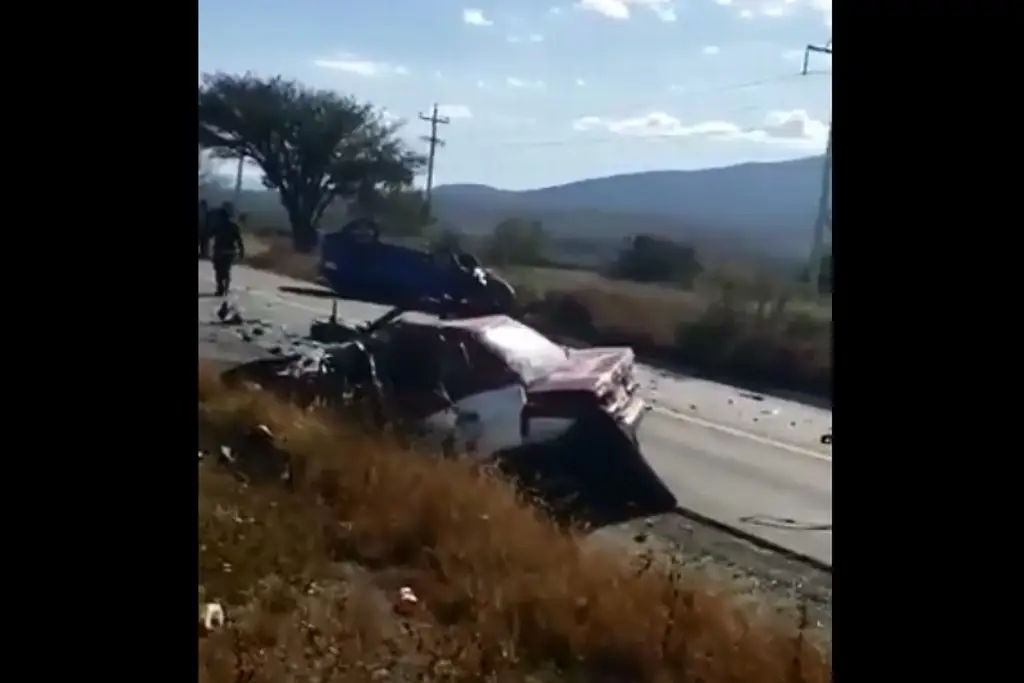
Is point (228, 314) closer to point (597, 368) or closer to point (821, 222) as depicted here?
point (597, 368)

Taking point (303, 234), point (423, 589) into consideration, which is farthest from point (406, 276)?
point (423, 589)

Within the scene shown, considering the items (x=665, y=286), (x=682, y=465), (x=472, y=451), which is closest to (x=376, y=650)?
(x=472, y=451)

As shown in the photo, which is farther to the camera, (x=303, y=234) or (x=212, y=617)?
(x=303, y=234)

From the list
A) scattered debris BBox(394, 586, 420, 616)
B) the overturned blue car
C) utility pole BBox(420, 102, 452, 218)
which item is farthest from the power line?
scattered debris BBox(394, 586, 420, 616)
